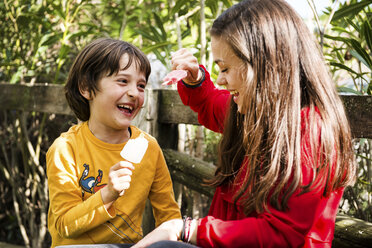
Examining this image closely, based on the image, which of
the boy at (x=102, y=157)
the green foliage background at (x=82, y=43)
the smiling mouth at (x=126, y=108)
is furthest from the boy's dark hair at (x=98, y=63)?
the green foliage background at (x=82, y=43)

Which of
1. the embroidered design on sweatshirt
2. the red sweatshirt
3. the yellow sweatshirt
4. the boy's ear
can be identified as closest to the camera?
the red sweatshirt

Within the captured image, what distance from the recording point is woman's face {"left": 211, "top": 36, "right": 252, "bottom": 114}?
1.49 m

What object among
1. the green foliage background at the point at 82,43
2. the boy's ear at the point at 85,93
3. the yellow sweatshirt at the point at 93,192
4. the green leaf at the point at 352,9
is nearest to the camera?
the yellow sweatshirt at the point at 93,192

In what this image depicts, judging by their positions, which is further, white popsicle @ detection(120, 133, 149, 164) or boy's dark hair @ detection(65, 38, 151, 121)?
boy's dark hair @ detection(65, 38, 151, 121)

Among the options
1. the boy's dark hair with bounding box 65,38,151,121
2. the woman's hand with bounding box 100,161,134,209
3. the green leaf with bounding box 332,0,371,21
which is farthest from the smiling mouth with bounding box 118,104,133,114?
the green leaf with bounding box 332,0,371,21

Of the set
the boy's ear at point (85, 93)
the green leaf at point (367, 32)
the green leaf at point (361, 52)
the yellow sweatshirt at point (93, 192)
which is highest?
the green leaf at point (367, 32)

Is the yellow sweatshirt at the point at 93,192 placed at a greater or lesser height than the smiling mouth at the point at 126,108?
lesser

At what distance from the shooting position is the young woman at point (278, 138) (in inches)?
51.1

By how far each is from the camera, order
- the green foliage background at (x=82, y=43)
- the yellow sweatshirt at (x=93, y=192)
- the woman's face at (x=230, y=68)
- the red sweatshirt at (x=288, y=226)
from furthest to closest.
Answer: the green foliage background at (x=82, y=43), the yellow sweatshirt at (x=93, y=192), the woman's face at (x=230, y=68), the red sweatshirt at (x=288, y=226)

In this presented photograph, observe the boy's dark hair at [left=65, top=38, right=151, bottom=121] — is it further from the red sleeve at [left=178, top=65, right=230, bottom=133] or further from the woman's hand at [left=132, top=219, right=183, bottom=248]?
the woman's hand at [left=132, top=219, right=183, bottom=248]

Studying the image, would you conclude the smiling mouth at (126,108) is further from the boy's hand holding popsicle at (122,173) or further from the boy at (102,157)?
the boy's hand holding popsicle at (122,173)

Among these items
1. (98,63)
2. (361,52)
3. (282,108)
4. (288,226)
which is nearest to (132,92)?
(98,63)

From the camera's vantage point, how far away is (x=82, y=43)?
4227 millimetres

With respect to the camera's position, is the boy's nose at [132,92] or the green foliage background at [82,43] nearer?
the boy's nose at [132,92]
